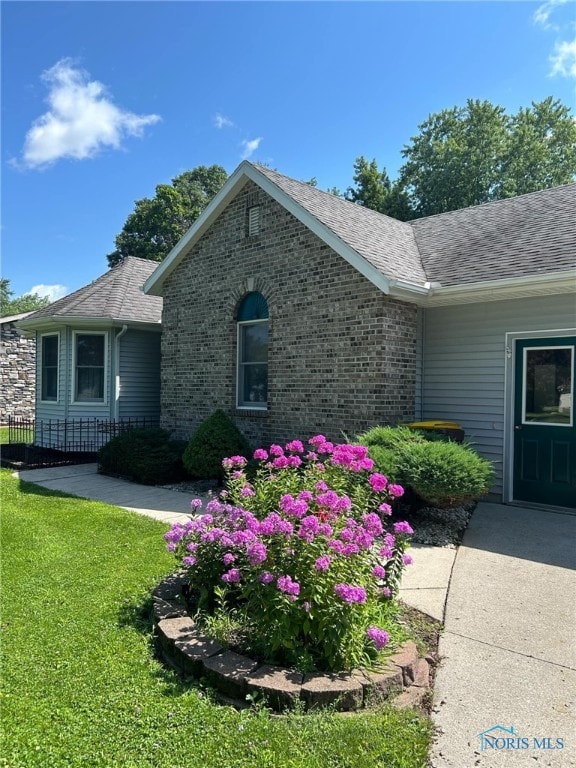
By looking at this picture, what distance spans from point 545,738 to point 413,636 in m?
1.10

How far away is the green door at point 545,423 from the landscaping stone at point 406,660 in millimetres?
5052

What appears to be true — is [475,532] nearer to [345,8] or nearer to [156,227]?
[345,8]

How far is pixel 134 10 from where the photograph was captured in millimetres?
8320

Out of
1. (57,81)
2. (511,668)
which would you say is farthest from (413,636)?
(57,81)

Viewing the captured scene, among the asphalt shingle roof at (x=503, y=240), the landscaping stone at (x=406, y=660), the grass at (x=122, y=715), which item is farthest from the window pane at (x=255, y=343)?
the landscaping stone at (x=406, y=660)

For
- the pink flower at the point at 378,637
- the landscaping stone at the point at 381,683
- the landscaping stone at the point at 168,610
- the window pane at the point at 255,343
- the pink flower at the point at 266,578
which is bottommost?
the landscaping stone at the point at 381,683

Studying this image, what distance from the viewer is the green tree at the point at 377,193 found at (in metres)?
31.1

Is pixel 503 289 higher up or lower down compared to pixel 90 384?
higher up

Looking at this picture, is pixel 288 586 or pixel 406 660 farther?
pixel 406 660

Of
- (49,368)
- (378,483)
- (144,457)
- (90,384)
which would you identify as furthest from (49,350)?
(378,483)

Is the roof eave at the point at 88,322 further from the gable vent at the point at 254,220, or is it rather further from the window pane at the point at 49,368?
the gable vent at the point at 254,220

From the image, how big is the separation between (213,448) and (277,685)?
6.14 m

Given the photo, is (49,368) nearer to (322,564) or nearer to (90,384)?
(90,384)

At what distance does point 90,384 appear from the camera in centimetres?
1330
